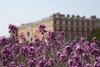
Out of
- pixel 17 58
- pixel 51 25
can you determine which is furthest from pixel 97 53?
pixel 51 25

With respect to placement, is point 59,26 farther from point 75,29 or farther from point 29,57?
point 29,57

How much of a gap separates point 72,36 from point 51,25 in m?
7.92

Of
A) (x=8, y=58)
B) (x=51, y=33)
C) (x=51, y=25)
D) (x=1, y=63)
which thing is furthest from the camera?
(x=51, y=25)

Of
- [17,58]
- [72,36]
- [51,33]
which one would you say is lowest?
[72,36]

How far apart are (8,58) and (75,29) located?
9376 cm

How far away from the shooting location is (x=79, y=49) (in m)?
6.47

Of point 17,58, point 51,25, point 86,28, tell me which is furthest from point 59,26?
point 17,58

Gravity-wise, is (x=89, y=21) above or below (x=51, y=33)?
below

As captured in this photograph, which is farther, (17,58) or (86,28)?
(86,28)

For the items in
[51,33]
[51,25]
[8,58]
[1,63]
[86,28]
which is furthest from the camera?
[86,28]

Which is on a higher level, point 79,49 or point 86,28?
point 79,49

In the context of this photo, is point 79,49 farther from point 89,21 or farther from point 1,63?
point 89,21

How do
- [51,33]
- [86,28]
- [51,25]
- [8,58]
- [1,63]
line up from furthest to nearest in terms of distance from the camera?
1. [86,28]
2. [51,25]
3. [51,33]
4. [1,63]
5. [8,58]

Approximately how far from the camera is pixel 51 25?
95312mm
